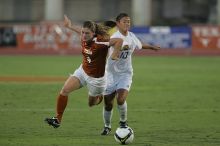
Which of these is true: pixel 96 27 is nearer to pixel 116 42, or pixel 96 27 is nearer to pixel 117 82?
pixel 116 42

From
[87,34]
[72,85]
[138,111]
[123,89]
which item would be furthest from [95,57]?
[138,111]

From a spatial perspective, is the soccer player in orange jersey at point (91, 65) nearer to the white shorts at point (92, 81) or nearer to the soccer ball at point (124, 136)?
the white shorts at point (92, 81)

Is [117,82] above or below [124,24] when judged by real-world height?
below

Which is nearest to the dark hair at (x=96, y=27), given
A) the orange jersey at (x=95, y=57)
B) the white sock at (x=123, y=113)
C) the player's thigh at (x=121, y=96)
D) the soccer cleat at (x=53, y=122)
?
the orange jersey at (x=95, y=57)

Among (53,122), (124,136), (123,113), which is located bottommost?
(53,122)

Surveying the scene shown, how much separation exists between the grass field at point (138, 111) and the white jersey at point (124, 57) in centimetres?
120

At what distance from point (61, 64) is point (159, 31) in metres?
8.02

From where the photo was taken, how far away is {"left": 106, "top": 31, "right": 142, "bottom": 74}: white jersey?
1207 cm

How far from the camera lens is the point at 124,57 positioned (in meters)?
12.2

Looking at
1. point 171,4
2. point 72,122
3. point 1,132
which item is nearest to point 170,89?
point 72,122

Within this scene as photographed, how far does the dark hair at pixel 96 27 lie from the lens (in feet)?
39.8

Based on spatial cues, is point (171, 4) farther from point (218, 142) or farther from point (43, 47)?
point (218, 142)

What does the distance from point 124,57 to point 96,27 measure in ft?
2.37

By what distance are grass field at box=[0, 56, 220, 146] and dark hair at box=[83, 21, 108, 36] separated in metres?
1.84
